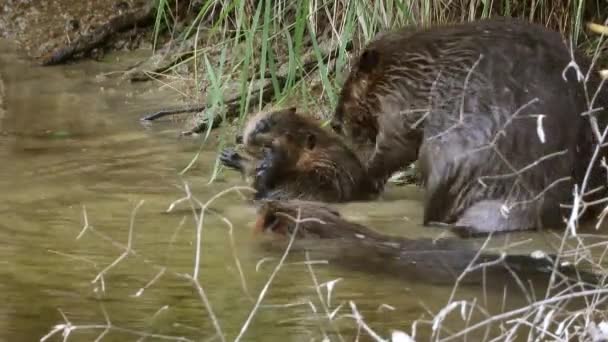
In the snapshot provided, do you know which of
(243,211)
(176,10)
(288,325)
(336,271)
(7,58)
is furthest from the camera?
(7,58)

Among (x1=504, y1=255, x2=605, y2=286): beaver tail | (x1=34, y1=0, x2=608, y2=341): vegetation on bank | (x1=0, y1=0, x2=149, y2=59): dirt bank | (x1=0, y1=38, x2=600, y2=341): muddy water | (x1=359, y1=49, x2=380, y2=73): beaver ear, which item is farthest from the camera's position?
(x1=0, y1=0, x2=149, y2=59): dirt bank

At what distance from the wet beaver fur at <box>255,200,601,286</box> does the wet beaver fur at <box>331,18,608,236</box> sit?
19 cm

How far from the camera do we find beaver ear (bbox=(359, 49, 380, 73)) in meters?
4.55

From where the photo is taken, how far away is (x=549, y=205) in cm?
402

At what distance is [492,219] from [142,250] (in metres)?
1.08

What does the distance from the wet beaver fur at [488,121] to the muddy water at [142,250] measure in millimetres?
159

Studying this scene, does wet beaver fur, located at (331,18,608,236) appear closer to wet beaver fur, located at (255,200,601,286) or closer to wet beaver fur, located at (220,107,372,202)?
wet beaver fur, located at (255,200,601,286)

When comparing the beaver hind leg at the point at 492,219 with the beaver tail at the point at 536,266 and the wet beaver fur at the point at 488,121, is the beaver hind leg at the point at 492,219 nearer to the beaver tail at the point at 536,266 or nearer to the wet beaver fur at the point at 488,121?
the wet beaver fur at the point at 488,121

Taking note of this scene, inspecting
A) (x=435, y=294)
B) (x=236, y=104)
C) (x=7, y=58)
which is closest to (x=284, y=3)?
(x=236, y=104)

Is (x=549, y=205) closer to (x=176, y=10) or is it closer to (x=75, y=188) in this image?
(x=75, y=188)

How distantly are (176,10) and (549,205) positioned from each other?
3461 millimetres

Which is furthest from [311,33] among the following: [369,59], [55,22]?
[55,22]

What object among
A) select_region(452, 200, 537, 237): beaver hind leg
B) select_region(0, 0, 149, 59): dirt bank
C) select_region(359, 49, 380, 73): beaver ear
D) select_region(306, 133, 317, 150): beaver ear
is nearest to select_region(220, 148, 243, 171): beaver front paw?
select_region(306, 133, 317, 150): beaver ear

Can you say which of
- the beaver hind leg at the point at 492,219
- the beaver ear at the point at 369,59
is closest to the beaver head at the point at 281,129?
the beaver ear at the point at 369,59
